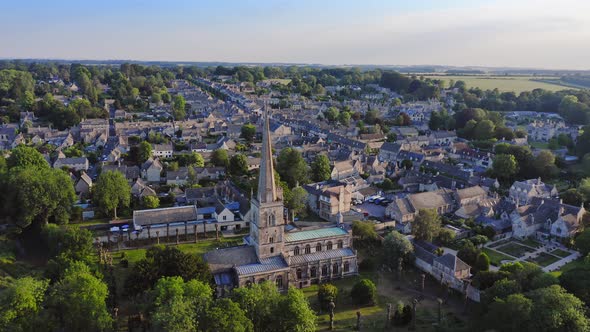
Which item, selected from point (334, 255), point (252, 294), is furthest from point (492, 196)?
point (252, 294)

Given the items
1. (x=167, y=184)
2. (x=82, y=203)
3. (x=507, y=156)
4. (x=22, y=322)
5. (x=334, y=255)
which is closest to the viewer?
(x=22, y=322)

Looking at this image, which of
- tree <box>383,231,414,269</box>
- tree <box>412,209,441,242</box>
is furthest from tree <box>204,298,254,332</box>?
tree <box>412,209,441,242</box>

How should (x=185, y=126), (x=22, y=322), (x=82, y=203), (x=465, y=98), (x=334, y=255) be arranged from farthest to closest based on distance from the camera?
(x=465, y=98), (x=185, y=126), (x=82, y=203), (x=334, y=255), (x=22, y=322)

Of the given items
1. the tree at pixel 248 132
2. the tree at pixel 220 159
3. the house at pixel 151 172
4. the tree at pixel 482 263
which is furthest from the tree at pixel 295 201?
the tree at pixel 248 132

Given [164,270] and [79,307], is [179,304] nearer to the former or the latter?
[79,307]

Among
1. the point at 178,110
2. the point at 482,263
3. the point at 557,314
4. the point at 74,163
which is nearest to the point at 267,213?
the point at 482,263

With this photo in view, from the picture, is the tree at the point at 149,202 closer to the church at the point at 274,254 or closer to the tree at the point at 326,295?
the church at the point at 274,254

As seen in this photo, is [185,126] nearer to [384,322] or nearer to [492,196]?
[492,196]
